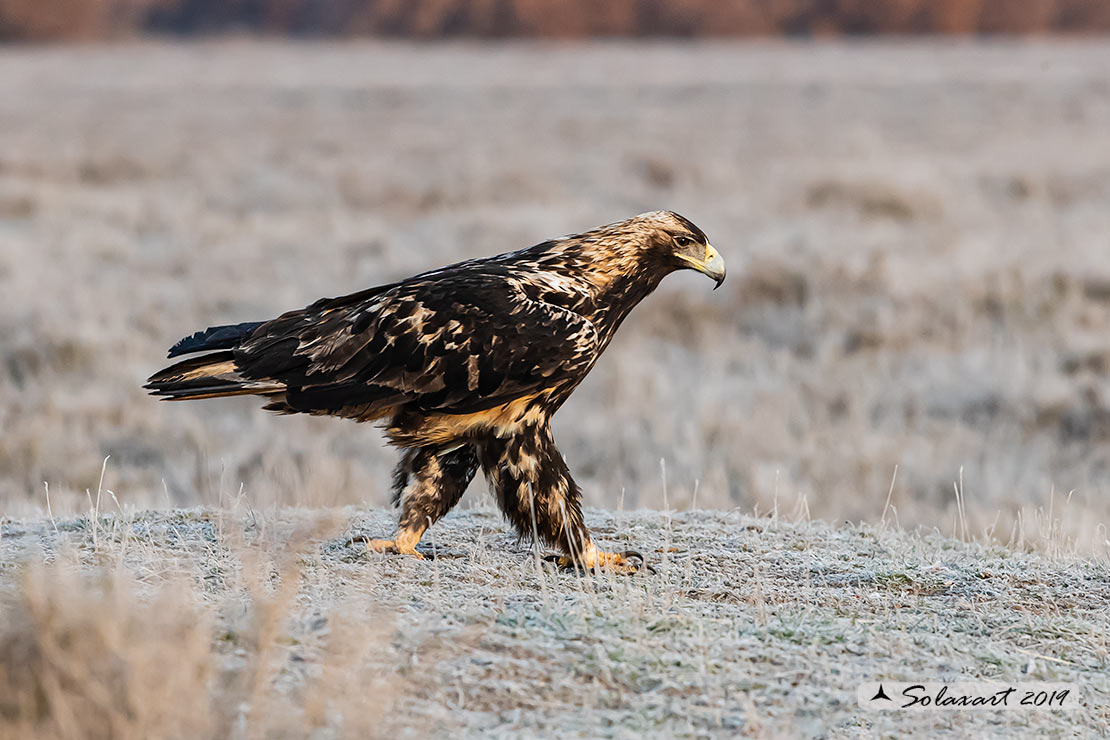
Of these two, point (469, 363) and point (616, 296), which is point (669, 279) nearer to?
point (616, 296)

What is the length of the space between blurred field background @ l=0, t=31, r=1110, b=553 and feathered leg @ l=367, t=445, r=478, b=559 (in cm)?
147

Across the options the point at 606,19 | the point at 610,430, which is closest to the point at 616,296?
the point at 610,430

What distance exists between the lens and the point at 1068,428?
1278 centimetres

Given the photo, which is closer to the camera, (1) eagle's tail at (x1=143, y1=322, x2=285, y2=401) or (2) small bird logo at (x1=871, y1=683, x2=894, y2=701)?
(2) small bird logo at (x1=871, y1=683, x2=894, y2=701)

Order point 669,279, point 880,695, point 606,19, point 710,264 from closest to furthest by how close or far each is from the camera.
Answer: point 880,695
point 710,264
point 669,279
point 606,19

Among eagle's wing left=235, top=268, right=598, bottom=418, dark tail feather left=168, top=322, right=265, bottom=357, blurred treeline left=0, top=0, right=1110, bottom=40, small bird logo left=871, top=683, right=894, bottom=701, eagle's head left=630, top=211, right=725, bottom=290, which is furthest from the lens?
blurred treeline left=0, top=0, right=1110, bottom=40

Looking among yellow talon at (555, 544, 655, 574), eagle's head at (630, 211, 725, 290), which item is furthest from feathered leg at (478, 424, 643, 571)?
eagle's head at (630, 211, 725, 290)

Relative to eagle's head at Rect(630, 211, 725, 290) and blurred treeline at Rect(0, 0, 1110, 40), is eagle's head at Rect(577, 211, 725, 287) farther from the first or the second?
blurred treeline at Rect(0, 0, 1110, 40)

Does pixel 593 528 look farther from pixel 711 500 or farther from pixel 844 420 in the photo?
pixel 844 420

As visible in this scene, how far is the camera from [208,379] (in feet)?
17.6

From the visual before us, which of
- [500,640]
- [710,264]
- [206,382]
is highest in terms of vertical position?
[710,264]

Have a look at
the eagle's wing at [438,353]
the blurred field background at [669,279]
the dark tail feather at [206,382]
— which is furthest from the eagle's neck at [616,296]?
the blurred field background at [669,279]

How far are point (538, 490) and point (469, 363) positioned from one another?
2.04 feet

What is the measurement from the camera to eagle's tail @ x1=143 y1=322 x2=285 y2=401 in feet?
17.4
